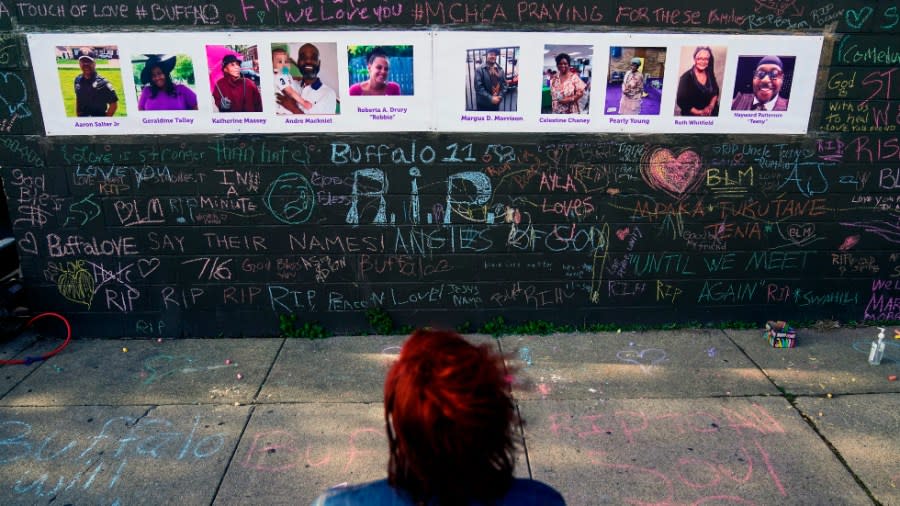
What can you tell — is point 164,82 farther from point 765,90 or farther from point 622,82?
point 765,90

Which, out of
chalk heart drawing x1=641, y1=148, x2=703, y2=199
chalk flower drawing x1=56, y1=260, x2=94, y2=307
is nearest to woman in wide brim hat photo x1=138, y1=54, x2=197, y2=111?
chalk flower drawing x1=56, y1=260, x2=94, y2=307

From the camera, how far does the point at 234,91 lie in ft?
14.6

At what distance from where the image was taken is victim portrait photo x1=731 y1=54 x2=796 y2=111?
178 inches

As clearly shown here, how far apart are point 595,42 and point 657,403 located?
103 inches

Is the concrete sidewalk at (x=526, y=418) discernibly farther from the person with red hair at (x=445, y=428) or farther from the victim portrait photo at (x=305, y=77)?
the victim portrait photo at (x=305, y=77)

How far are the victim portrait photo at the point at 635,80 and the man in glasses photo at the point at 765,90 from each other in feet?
2.04

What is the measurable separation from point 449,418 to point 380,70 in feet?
12.0

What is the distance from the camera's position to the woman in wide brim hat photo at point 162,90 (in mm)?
4391

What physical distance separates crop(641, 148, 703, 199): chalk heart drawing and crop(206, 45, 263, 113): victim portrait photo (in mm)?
3036

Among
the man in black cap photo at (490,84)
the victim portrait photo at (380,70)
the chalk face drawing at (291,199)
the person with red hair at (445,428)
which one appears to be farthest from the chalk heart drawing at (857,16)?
the person with red hair at (445,428)

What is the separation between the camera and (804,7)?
4.45m

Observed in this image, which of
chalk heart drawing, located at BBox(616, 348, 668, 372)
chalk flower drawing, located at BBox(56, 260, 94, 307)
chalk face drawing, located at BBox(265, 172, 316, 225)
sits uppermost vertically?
chalk face drawing, located at BBox(265, 172, 316, 225)

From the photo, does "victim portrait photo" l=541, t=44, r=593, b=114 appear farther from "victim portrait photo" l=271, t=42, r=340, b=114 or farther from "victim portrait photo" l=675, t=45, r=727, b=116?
"victim portrait photo" l=271, t=42, r=340, b=114

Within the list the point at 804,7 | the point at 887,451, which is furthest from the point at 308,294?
the point at 804,7
